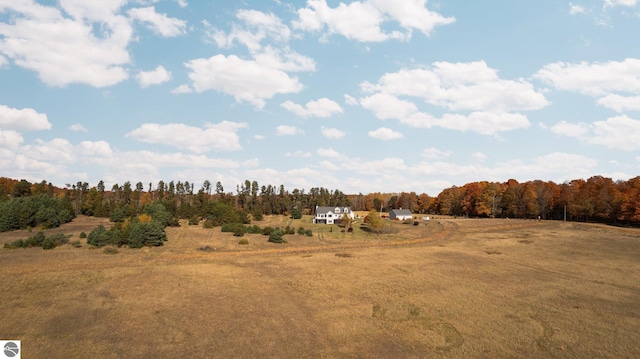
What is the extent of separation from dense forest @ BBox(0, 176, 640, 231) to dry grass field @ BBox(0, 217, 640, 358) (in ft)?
A: 135

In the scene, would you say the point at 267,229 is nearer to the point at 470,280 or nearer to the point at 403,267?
the point at 403,267

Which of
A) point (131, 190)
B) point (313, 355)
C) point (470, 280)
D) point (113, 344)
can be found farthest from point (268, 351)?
point (131, 190)

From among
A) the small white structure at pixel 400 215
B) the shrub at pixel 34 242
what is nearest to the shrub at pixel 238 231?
the shrub at pixel 34 242

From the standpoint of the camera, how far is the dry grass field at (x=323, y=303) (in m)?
23.7

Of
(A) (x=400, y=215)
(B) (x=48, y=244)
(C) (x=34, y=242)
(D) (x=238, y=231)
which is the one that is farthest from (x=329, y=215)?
(C) (x=34, y=242)

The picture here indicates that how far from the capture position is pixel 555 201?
4626 inches

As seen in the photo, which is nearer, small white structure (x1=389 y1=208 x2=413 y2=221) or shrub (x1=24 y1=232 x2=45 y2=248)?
shrub (x1=24 y1=232 x2=45 y2=248)

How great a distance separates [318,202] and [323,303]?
13494 cm

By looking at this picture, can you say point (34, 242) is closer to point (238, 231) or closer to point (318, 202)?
point (238, 231)

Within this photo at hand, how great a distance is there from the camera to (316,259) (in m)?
55.1

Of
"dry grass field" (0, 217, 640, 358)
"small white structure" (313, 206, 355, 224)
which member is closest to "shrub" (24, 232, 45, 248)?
"dry grass field" (0, 217, 640, 358)

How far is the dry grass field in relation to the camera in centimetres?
2370

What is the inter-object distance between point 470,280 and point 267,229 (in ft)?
177

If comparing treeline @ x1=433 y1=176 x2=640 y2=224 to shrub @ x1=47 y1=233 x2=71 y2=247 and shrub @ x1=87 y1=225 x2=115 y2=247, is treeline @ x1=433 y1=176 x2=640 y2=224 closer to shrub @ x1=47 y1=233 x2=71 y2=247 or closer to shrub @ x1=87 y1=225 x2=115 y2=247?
shrub @ x1=87 y1=225 x2=115 y2=247
